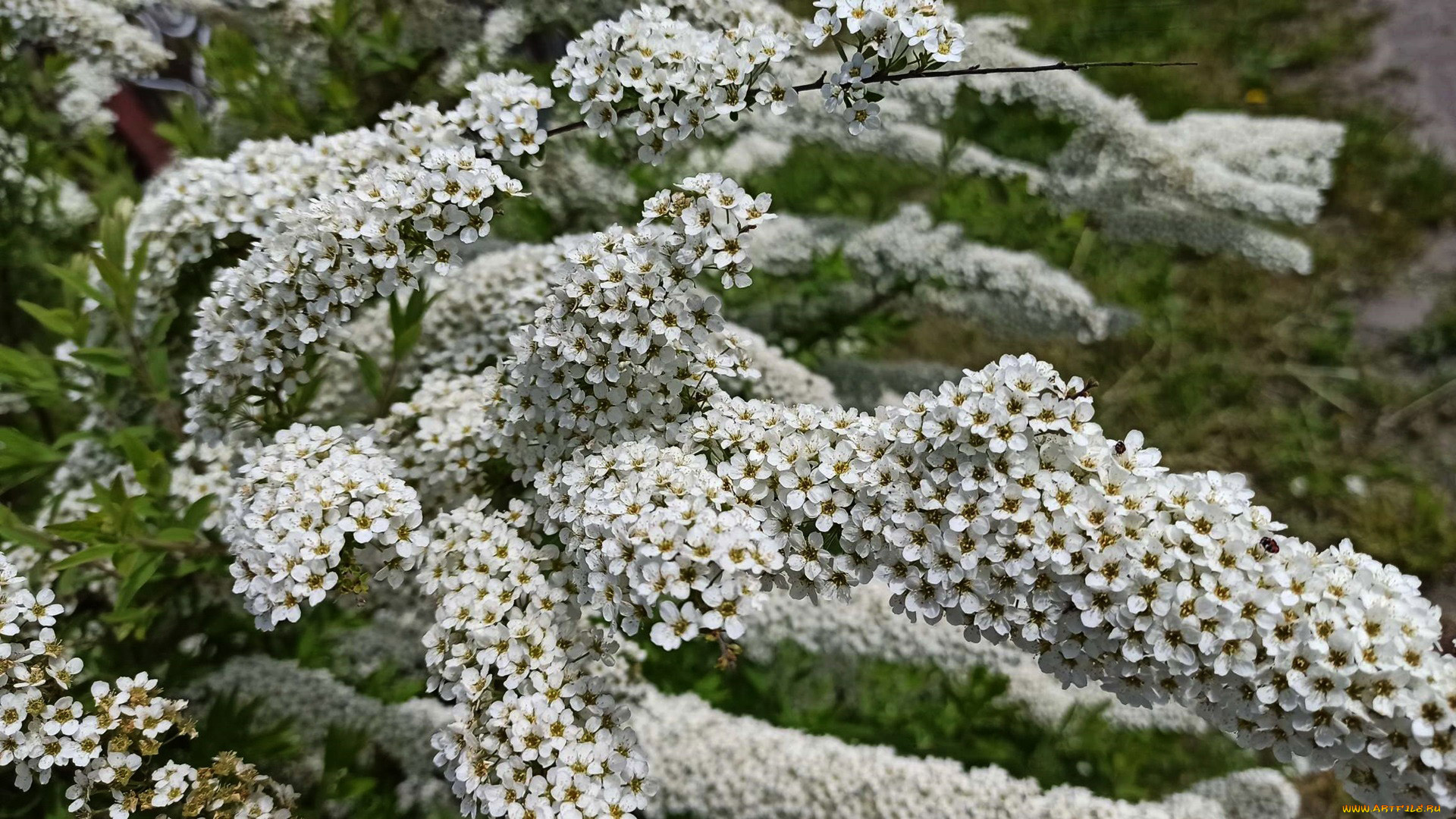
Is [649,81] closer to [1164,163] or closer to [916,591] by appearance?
[916,591]

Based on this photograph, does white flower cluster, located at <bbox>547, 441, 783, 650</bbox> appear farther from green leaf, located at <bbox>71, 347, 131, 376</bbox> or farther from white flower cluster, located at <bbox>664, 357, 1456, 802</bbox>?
green leaf, located at <bbox>71, 347, 131, 376</bbox>

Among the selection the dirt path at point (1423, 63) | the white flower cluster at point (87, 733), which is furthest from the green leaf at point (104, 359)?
the dirt path at point (1423, 63)

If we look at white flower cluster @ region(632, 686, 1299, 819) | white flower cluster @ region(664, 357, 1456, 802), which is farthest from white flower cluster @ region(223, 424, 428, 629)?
white flower cluster @ region(632, 686, 1299, 819)

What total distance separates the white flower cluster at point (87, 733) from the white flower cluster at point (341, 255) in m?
0.65

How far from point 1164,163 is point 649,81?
3280 mm

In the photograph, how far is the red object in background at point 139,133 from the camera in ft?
20.1

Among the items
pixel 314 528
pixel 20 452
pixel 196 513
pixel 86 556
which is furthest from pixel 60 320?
pixel 314 528

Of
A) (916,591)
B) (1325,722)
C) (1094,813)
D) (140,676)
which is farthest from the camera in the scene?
(1094,813)

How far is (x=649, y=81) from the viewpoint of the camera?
82.1 inches

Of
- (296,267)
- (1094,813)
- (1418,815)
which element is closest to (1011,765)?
(1094,813)

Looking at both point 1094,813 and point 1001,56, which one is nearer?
point 1094,813

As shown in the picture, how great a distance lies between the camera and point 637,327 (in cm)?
201

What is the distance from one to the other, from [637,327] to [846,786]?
71.7 inches

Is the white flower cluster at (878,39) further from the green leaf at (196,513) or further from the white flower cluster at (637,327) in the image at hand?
the green leaf at (196,513)
